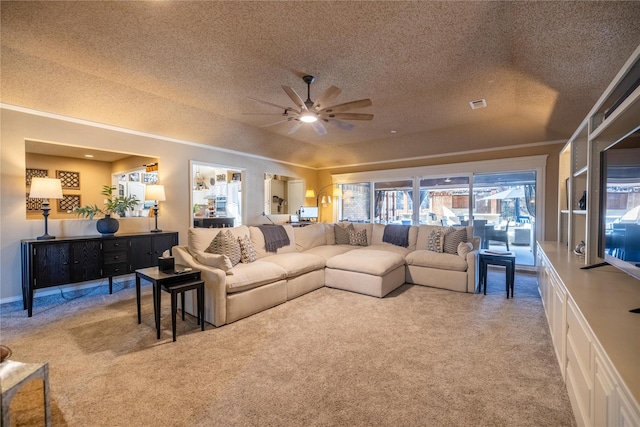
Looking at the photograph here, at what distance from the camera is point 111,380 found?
6.66ft

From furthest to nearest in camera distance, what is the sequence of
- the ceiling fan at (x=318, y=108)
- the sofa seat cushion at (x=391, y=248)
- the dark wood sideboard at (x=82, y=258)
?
the sofa seat cushion at (x=391, y=248) < the dark wood sideboard at (x=82, y=258) < the ceiling fan at (x=318, y=108)

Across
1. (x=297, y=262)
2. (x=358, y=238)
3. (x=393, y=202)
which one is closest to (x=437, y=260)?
(x=358, y=238)

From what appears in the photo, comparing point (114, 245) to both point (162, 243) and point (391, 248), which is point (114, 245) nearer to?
point (162, 243)

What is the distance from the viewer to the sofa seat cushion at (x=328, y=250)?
15.4 ft

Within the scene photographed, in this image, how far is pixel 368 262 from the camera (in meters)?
4.04

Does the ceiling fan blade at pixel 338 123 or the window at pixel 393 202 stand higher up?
the ceiling fan blade at pixel 338 123

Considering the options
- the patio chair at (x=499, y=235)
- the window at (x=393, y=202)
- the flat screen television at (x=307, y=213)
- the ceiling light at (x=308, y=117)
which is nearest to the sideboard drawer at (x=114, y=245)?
the ceiling light at (x=308, y=117)

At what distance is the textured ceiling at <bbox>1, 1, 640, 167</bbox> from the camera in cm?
222

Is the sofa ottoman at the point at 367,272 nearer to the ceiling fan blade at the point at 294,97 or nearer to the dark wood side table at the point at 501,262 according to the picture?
the dark wood side table at the point at 501,262

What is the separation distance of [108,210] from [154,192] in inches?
26.5

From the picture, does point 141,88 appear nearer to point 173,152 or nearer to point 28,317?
point 173,152

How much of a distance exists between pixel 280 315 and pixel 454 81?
3.45m

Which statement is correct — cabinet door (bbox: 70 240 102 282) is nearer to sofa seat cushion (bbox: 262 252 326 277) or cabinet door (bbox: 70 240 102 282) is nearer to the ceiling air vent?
sofa seat cushion (bbox: 262 252 326 277)

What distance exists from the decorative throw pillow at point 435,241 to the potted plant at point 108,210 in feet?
16.1
